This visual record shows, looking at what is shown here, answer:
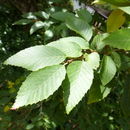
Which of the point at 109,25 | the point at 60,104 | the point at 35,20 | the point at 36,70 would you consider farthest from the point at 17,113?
the point at 36,70

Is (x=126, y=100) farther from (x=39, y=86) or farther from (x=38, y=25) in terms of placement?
(x=38, y=25)

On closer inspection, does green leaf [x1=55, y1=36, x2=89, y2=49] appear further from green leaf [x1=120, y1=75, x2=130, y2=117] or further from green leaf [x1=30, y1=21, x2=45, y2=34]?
green leaf [x1=30, y1=21, x2=45, y2=34]

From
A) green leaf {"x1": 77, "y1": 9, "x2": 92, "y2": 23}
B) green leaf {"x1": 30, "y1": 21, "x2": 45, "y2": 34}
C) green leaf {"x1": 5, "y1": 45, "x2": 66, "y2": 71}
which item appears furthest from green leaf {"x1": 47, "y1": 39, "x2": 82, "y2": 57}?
green leaf {"x1": 30, "y1": 21, "x2": 45, "y2": 34}

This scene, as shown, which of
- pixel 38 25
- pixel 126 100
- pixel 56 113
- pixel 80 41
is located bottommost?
pixel 56 113

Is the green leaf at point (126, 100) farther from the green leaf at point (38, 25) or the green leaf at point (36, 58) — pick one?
the green leaf at point (38, 25)

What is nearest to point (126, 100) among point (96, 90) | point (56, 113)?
point (96, 90)
